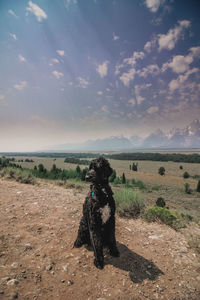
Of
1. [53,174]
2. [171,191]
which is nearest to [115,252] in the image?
[53,174]

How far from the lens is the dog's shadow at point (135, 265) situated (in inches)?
120

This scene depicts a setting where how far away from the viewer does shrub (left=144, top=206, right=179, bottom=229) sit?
18.7 feet

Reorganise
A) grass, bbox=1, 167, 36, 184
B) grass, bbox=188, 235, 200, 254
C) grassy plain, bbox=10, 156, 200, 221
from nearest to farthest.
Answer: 1. grass, bbox=188, 235, 200, 254
2. grass, bbox=1, 167, 36, 184
3. grassy plain, bbox=10, 156, 200, 221

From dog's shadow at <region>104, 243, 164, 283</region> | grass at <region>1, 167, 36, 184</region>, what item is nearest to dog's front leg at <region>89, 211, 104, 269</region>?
dog's shadow at <region>104, 243, 164, 283</region>

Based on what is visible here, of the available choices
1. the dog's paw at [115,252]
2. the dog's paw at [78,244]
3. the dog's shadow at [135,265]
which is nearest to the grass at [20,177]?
the dog's paw at [78,244]

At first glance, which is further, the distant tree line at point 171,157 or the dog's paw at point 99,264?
the distant tree line at point 171,157

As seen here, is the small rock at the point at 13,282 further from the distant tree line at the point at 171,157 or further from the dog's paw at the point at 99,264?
the distant tree line at the point at 171,157

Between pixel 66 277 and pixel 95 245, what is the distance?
785mm

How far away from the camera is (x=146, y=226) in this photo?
5.52m

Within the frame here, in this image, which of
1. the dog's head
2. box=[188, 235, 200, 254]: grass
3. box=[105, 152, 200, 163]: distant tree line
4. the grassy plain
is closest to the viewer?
the dog's head

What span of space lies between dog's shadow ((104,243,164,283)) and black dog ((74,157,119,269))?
185mm

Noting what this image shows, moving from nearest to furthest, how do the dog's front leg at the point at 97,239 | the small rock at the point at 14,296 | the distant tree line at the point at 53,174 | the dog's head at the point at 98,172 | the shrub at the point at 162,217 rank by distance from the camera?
the small rock at the point at 14,296 < the dog's front leg at the point at 97,239 < the dog's head at the point at 98,172 < the shrub at the point at 162,217 < the distant tree line at the point at 53,174

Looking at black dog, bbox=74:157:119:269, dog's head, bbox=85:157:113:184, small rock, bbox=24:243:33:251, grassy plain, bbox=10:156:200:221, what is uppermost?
dog's head, bbox=85:157:113:184

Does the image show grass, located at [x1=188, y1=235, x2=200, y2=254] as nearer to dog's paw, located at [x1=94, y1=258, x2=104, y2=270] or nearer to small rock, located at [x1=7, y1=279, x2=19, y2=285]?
dog's paw, located at [x1=94, y1=258, x2=104, y2=270]
